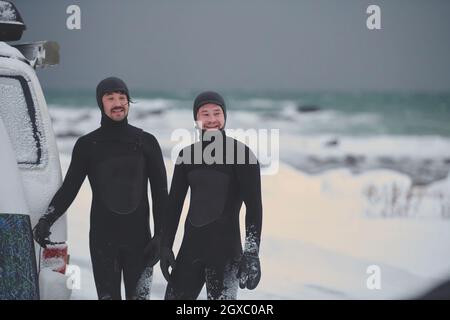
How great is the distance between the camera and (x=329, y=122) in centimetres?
574

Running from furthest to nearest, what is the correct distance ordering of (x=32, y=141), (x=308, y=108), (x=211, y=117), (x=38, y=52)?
1. (x=308, y=108)
2. (x=38, y=52)
3. (x=211, y=117)
4. (x=32, y=141)

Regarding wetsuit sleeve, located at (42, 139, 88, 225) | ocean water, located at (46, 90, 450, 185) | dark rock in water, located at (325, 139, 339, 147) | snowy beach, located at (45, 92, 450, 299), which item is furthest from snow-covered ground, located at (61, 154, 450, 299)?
wetsuit sleeve, located at (42, 139, 88, 225)

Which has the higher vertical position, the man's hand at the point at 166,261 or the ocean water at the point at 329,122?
the ocean water at the point at 329,122

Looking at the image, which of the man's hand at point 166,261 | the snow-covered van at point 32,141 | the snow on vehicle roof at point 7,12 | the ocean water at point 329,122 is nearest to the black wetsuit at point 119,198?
the man's hand at point 166,261

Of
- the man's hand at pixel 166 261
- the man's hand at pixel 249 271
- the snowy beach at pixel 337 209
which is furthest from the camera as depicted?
the snowy beach at pixel 337 209

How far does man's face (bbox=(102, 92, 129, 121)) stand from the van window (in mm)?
598

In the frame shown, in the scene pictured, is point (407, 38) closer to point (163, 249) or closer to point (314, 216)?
point (314, 216)

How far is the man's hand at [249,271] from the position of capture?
448cm

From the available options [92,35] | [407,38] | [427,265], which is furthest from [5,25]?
[427,265]

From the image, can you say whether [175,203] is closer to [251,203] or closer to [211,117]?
[251,203]

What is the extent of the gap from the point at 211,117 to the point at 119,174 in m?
0.69

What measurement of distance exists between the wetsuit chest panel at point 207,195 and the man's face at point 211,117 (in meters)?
0.29

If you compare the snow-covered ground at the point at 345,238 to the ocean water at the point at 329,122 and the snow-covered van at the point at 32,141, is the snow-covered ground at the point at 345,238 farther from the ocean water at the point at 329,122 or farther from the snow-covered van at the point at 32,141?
the snow-covered van at the point at 32,141

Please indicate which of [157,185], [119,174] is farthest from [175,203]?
[119,174]
